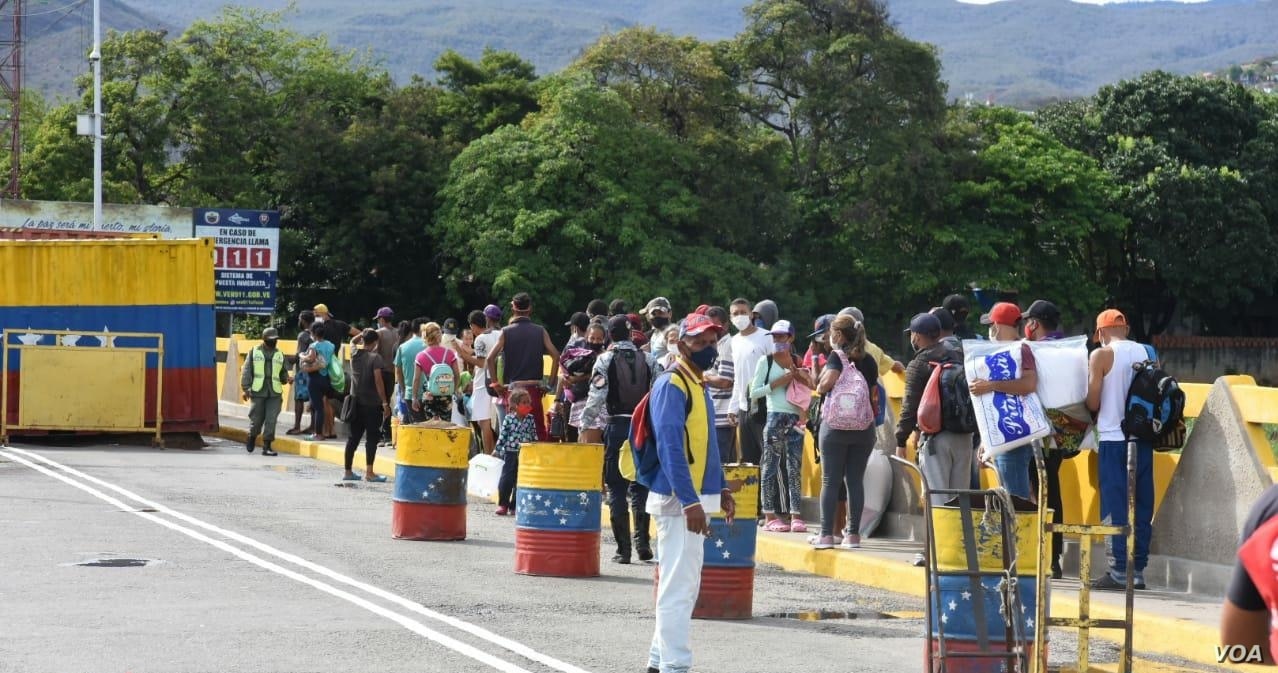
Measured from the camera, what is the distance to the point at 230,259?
39.0 meters

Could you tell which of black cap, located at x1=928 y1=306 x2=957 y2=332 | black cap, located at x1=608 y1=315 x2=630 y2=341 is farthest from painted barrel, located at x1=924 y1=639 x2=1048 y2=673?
black cap, located at x1=608 y1=315 x2=630 y2=341

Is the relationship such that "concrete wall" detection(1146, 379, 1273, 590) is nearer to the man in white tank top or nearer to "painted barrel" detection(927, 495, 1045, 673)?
the man in white tank top

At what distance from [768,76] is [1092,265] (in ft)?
49.9

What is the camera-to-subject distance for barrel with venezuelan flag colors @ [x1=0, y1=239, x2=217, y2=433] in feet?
78.2

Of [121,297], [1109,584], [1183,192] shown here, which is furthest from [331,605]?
[1183,192]

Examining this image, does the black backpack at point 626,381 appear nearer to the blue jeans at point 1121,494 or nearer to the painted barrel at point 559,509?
the painted barrel at point 559,509

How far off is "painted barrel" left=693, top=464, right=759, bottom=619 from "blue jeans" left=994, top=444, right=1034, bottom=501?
172 cm

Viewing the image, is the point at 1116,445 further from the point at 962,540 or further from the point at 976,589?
the point at 976,589

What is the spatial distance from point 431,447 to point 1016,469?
507 centimetres

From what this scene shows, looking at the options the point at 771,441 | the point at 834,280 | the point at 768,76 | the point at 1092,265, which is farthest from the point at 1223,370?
the point at 771,441

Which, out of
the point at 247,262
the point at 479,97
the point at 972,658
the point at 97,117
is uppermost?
the point at 479,97

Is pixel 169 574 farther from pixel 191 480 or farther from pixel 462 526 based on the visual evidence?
pixel 191 480

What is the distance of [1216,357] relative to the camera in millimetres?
66312

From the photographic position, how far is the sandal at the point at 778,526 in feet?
48.4
